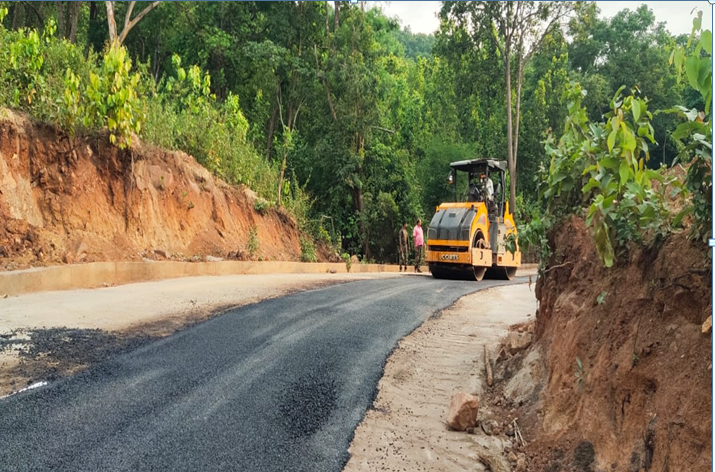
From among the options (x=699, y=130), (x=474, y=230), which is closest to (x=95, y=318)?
(x=699, y=130)

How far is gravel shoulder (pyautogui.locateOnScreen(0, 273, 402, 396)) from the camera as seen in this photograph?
5.32 metres

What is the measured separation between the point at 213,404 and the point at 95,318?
3.04 meters

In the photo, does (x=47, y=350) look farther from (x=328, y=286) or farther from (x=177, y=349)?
(x=328, y=286)

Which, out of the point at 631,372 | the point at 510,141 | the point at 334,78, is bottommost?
the point at 631,372

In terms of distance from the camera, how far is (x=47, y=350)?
562 cm

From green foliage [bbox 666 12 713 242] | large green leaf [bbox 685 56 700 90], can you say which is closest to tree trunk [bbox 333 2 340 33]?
green foliage [bbox 666 12 713 242]

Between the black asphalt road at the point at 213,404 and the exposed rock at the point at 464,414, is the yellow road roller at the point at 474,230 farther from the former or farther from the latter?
the exposed rock at the point at 464,414

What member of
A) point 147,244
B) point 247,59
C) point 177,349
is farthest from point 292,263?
point 247,59

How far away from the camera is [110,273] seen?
394 inches

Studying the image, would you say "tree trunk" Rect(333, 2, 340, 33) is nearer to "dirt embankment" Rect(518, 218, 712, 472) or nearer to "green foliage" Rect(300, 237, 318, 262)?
"green foliage" Rect(300, 237, 318, 262)

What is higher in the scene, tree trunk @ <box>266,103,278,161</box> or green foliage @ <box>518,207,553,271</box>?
tree trunk @ <box>266,103,278,161</box>

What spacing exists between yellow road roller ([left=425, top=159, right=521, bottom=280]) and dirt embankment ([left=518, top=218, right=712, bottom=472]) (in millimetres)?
9591

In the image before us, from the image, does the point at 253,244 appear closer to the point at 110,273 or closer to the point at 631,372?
the point at 110,273

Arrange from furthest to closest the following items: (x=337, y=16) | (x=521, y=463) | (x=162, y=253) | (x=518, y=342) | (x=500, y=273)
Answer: (x=337, y=16), (x=500, y=273), (x=162, y=253), (x=518, y=342), (x=521, y=463)
